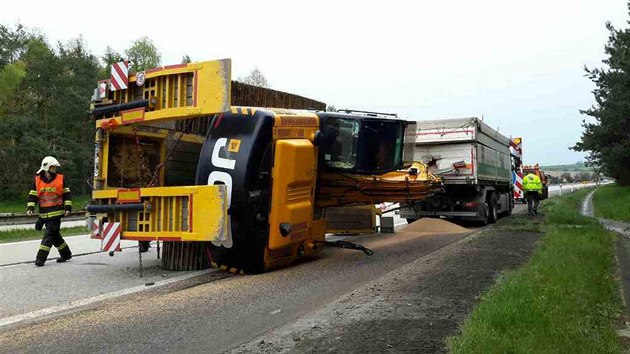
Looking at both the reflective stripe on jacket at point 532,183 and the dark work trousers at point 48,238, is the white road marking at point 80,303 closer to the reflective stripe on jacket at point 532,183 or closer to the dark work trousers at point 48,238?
the dark work trousers at point 48,238

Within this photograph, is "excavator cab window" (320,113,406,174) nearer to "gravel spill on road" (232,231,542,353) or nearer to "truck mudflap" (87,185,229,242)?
"gravel spill on road" (232,231,542,353)

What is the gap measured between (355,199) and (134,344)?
5.55 metres

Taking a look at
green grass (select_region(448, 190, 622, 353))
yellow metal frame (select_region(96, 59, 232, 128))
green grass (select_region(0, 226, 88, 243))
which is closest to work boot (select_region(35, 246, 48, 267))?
yellow metal frame (select_region(96, 59, 232, 128))

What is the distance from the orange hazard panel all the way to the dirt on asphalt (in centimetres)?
150

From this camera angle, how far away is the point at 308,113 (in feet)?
27.6

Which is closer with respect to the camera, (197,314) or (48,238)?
(197,314)

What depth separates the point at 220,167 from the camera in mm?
7191

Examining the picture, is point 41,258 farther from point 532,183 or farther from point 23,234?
point 532,183

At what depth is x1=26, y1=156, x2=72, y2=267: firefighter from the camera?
8555mm

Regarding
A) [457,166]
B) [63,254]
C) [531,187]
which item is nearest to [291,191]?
[63,254]

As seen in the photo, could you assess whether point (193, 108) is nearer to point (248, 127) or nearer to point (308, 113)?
point (248, 127)

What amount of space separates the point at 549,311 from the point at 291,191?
3.83 meters

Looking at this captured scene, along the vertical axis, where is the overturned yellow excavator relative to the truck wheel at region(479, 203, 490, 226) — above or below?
above

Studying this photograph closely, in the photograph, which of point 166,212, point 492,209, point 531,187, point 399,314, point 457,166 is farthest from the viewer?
point 531,187
